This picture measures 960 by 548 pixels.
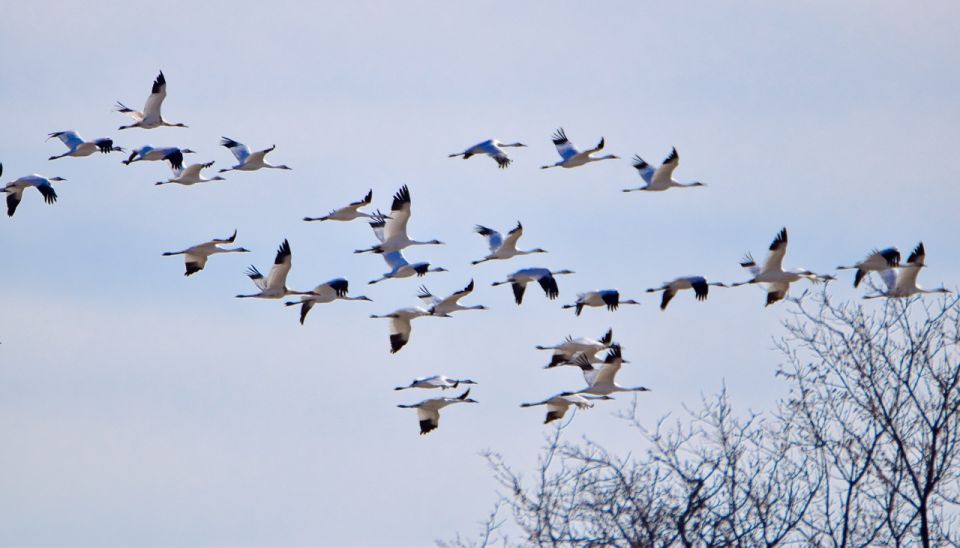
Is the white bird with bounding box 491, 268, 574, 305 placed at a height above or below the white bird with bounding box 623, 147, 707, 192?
below

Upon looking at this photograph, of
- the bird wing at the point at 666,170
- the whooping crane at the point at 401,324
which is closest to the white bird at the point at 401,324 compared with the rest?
the whooping crane at the point at 401,324

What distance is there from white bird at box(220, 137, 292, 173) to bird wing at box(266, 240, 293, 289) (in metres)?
4.15

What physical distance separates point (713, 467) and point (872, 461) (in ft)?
8.44

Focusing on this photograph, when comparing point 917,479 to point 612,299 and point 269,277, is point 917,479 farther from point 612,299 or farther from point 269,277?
point 269,277

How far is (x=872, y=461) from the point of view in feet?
77.4

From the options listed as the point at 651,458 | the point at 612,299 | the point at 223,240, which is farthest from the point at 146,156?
the point at 651,458

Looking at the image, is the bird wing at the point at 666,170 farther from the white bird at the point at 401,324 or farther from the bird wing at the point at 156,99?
the bird wing at the point at 156,99

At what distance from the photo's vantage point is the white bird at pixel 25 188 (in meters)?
29.4

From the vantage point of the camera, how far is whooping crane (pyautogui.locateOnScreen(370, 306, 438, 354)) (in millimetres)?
28750

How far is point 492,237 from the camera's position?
29.7m

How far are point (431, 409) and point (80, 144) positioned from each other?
754 centimetres

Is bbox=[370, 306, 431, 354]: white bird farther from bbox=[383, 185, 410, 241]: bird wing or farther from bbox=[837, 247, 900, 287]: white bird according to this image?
bbox=[837, 247, 900, 287]: white bird

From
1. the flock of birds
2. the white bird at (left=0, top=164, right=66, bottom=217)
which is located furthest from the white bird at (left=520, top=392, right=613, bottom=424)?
the white bird at (left=0, top=164, right=66, bottom=217)

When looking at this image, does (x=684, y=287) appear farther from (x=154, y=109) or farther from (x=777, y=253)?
(x=154, y=109)
